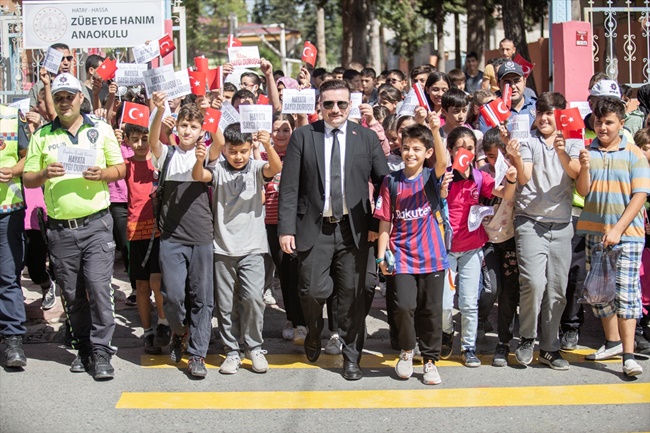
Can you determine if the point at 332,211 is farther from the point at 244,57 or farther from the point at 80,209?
the point at 244,57

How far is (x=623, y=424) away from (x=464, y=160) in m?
2.11

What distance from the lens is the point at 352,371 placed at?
20.8ft

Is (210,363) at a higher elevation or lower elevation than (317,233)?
lower

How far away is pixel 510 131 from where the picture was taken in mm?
6301

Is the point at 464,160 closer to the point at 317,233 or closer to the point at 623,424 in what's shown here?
the point at 317,233

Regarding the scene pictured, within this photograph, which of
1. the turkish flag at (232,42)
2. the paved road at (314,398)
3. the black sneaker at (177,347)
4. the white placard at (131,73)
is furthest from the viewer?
the turkish flag at (232,42)

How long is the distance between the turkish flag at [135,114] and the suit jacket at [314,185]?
1.12 meters

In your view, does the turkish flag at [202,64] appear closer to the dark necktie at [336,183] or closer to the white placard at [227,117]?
the white placard at [227,117]

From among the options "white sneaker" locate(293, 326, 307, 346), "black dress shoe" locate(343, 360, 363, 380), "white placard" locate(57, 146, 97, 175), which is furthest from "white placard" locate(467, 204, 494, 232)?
"white placard" locate(57, 146, 97, 175)

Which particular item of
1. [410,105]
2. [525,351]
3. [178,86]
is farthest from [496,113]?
[178,86]

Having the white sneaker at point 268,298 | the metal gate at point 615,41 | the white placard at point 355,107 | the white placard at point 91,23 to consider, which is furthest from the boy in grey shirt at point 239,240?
the metal gate at point 615,41

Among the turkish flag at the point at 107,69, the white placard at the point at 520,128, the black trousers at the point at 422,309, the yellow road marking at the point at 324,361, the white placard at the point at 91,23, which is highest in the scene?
the white placard at the point at 91,23

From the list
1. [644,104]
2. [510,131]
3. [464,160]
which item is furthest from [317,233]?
[644,104]

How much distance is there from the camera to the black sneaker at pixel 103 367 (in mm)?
6238
